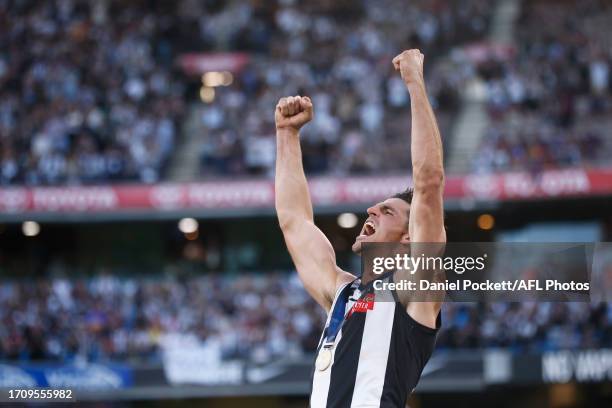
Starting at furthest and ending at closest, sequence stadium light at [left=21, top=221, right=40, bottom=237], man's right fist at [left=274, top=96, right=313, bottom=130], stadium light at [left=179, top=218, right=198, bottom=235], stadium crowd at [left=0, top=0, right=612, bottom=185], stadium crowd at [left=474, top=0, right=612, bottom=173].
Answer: stadium light at [left=179, top=218, right=198, bottom=235] → stadium light at [left=21, top=221, right=40, bottom=237] → stadium crowd at [left=0, top=0, right=612, bottom=185] → stadium crowd at [left=474, top=0, right=612, bottom=173] → man's right fist at [left=274, top=96, right=313, bottom=130]

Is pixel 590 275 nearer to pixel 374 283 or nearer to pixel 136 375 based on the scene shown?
pixel 374 283

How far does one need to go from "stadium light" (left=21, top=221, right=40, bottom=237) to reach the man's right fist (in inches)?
753

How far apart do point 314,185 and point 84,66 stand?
22.4ft

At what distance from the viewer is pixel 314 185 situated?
72.0 feet

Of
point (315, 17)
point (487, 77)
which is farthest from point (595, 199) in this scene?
point (315, 17)

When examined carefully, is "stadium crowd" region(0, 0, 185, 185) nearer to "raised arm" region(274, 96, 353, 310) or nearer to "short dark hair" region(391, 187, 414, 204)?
"raised arm" region(274, 96, 353, 310)

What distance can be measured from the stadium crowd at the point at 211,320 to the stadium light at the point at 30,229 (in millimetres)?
1653

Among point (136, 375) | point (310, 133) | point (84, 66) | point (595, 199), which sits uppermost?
point (84, 66)

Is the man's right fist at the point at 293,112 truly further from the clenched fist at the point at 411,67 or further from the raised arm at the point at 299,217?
the clenched fist at the point at 411,67

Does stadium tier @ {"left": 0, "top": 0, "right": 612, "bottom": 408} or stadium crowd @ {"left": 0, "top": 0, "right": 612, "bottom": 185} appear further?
stadium crowd @ {"left": 0, "top": 0, "right": 612, "bottom": 185}

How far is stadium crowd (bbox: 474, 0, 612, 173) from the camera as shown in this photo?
851 inches

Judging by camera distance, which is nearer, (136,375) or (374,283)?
(374,283)

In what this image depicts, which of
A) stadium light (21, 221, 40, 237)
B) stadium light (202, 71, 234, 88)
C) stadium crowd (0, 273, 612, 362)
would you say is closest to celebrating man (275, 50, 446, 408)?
stadium crowd (0, 273, 612, 362)

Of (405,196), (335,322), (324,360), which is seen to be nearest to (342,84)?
(405,196)
